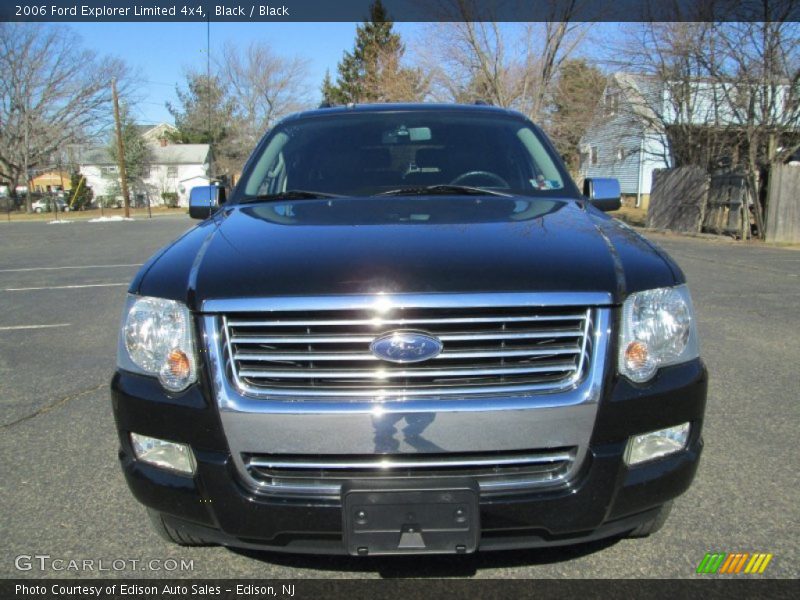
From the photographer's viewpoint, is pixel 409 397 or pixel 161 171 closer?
pixel 409 397

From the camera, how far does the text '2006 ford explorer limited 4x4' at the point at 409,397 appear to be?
1.99m

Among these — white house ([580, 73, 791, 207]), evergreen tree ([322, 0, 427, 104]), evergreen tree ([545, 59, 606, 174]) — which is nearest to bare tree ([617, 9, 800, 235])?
white house ([580, 73, 791, 207])

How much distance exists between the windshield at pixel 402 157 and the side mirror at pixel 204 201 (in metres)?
0.31

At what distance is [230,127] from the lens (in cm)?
6412

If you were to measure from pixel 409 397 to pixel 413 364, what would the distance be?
3.9 inches

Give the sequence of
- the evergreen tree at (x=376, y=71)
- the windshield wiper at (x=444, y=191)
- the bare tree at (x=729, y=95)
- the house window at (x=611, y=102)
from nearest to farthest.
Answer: the windshield wiper at (x=444, y=191)
the bare tree at (x=729, y=95)
the house window at (x=611, y=102)
the evergreen tree at (x=376, y=71)

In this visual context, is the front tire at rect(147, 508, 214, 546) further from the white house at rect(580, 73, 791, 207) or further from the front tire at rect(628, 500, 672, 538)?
the white house at rect(580, 73, 791, 207)

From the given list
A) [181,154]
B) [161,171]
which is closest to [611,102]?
[161,171]

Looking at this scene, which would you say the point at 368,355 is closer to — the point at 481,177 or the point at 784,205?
the point at 481,177

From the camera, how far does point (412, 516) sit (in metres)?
1.94

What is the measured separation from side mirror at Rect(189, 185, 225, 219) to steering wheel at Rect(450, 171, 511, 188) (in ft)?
4.47

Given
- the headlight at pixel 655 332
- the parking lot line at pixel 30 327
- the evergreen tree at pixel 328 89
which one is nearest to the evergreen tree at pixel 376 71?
the evergreen tree at pixel 328 89

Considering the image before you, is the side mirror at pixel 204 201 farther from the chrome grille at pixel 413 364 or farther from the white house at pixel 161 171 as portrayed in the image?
the white house at pixel 161 171

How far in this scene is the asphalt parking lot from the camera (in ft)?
8.08
